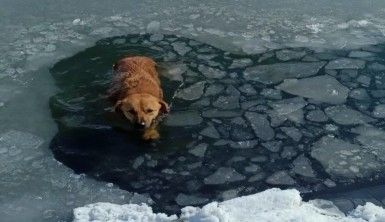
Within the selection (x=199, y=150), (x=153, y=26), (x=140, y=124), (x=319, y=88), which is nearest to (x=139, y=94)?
(x=140, y=124)

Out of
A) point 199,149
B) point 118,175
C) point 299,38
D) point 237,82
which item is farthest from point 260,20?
point 118,175

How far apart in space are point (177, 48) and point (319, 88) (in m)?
2.16

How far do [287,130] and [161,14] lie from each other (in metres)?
3.95

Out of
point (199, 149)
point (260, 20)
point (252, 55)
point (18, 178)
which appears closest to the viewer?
point (18, 178)

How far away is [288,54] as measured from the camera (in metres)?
7.44

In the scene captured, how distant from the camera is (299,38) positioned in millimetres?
7949

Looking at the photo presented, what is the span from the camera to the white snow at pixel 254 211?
4292 millimetres

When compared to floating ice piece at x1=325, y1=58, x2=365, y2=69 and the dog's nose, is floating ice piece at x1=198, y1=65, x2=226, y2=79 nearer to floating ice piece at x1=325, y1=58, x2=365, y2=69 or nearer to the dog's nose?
floating ice piece at x1=325, y1=58, x2=365, y2=69

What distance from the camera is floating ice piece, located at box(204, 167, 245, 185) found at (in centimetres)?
500

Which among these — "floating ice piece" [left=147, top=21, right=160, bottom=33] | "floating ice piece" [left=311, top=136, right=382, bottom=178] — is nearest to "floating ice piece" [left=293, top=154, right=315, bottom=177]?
"floating ice piece" [left=311, top=136, right=382, bottom=178]

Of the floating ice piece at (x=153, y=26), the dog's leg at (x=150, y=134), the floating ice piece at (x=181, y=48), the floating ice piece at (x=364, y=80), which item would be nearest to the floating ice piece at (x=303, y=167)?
the dog's leg at (x=150, y=134)

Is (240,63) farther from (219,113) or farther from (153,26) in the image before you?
(153,26)

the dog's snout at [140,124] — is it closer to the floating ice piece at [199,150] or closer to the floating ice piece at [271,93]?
the floating ice piece at [199,150]

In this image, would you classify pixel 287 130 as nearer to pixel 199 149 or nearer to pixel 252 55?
pixel 199 149
